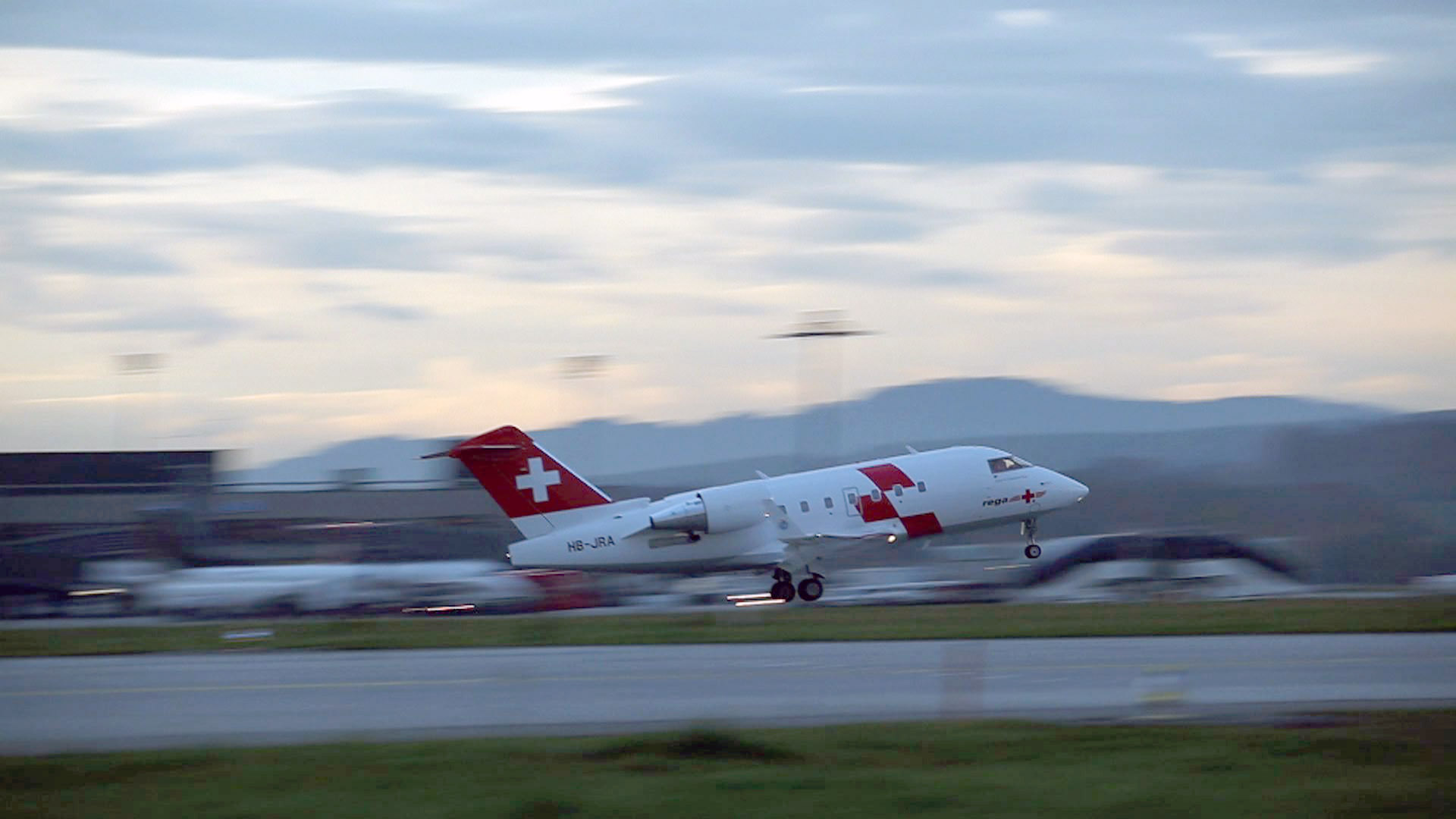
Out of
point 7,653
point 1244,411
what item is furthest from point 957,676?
point 1244,411

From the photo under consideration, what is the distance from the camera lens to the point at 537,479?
112ft

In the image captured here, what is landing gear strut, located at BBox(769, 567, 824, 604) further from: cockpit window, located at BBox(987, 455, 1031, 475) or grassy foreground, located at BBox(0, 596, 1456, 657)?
grassy foreground, located at BBox(0, 596, 1456, 657)

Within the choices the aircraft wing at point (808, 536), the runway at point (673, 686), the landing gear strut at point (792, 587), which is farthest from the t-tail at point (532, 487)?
the runway at point (673, 686)

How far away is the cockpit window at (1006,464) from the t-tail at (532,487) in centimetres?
972

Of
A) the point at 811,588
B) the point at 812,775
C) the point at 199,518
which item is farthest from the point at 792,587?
the point at 199,518

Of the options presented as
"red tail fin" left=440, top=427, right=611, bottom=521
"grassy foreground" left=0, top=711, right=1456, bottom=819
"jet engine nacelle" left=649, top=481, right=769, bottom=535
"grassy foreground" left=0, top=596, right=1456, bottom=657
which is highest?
"red tail fin" left=440, top=427, right=611, bottom=521

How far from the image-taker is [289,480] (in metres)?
64.1

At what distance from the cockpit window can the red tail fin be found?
9.73 metres

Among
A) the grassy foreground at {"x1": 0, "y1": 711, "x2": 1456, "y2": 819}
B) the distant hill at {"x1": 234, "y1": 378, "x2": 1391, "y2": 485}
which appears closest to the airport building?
the distant hill at {"x1": 234, "y1": 378, "x2": 1391, "y2": 485}

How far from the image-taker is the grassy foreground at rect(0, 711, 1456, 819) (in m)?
8.83

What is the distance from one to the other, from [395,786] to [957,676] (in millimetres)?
8012

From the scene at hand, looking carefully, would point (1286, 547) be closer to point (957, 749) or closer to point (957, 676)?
point (957, 676)

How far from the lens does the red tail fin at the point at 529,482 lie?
112 ft

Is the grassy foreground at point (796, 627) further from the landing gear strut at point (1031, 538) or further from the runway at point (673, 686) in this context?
the landing gear strut at point (1031, 538)
